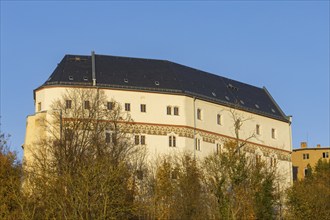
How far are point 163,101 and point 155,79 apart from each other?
301cm

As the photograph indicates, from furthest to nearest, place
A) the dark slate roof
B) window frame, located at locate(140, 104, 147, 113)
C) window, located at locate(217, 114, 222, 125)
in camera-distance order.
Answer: window, located at locate(217, 114, 222, 125) → window frame, located at locate(140, 104, 147, 113) → the dark slate roof

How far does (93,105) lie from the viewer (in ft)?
243

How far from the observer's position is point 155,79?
80.8m

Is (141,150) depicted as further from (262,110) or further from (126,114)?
(262,110)

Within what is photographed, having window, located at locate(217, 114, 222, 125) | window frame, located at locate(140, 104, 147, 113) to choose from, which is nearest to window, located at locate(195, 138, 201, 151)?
window, located at locate(217, 114, 222, 125)

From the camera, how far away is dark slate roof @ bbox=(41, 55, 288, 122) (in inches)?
3056

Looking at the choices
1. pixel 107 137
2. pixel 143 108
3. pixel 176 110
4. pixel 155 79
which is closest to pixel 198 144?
pixel 176 110

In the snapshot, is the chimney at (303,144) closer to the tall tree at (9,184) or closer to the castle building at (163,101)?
the castle building at (163,101)

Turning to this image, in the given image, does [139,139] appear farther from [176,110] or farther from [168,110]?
[176,110]

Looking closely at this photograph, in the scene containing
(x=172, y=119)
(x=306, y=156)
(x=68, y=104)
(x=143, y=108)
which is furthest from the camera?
(x=306, y=156)

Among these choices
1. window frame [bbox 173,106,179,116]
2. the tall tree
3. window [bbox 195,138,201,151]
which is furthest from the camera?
window [bbox 195,138,201,151]

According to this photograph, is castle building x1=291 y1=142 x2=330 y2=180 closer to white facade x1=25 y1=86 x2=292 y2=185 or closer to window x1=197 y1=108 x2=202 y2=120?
white facade x1=25 y1=86 x2=292 y2=185

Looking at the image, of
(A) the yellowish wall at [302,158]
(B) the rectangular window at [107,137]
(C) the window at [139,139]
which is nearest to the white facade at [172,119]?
(C) the window at [139,139]

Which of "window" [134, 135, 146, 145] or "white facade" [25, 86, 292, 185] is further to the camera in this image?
"white facade" [25, 86, 292, 185]
